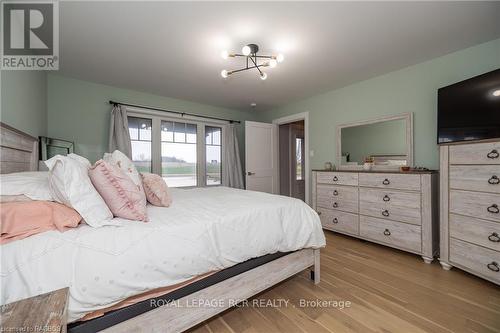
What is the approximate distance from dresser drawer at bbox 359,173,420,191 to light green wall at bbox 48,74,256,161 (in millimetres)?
3617

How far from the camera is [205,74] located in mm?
2824

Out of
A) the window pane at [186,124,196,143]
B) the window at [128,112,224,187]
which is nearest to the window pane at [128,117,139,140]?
Result: the window at [128,112,224,187]

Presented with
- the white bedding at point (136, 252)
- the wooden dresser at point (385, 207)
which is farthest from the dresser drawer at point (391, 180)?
the white bedding at point (136, 252)

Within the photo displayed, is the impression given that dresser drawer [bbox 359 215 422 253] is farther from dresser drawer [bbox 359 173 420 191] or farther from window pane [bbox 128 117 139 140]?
window pane [bbox 128 117 139 140]

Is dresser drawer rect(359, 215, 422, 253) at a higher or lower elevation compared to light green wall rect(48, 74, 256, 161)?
lower

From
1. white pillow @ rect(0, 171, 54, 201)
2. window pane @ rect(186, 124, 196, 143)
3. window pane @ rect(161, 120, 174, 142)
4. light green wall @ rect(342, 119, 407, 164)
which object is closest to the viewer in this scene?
white pillow @ rect(0, 171, 54, 201)

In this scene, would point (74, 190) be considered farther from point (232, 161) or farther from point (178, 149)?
point (232, 161)

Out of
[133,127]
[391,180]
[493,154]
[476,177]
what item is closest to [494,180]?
[476,177]

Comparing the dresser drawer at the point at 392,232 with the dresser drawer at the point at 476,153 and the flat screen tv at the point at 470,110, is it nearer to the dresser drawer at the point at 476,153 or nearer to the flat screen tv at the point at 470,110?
the dresser drawer at the point at 476,153

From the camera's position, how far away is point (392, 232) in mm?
2484

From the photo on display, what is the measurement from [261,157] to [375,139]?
2110 millimetres

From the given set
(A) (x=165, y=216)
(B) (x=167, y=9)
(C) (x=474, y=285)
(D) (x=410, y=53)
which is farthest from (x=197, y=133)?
(C) (x=474, y=285)

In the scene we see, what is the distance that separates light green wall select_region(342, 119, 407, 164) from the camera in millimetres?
2781

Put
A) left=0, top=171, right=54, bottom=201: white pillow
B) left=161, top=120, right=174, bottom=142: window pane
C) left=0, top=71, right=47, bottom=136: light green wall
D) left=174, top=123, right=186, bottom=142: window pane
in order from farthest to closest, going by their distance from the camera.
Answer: left=174, top=123, right=186, bottom=142: window pane < left=161, top=120, right=174, bottom=142: window pane < left=0, top=71, right=47, bottom=136: light green wall < left=0, top=171, right=54, bottom=201: white pillow
